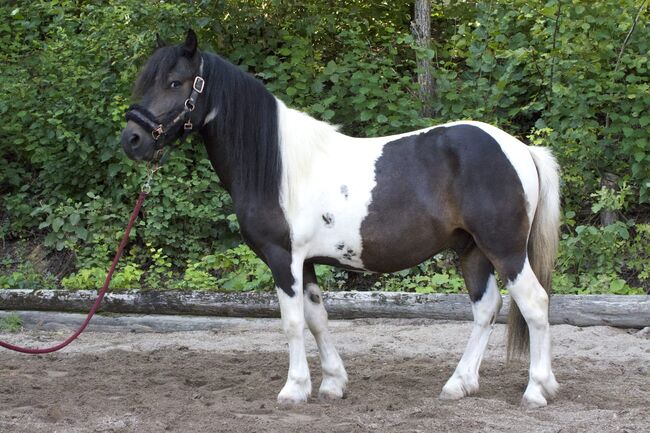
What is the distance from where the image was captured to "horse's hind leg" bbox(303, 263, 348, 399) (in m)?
5.12

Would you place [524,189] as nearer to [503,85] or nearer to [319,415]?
[319,415]

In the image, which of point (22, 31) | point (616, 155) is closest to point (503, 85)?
point (616, 155)

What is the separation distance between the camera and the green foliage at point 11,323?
7.46 m

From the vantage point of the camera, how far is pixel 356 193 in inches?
195

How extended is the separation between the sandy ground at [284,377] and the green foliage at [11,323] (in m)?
0.16

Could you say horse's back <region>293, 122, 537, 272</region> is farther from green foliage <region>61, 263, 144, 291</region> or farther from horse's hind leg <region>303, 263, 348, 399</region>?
green foliage <region>61, 263, 144, 291</region>

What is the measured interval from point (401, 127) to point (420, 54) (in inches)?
33.9

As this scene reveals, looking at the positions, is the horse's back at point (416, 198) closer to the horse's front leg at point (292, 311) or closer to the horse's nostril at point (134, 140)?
the horse's front leg at point (292, 311)

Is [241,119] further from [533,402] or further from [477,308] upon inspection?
[533,402]

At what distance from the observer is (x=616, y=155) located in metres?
8.88

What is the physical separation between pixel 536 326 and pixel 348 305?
8.12 feet

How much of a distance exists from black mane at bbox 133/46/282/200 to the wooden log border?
2.33 metres

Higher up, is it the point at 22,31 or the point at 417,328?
the point at 22,31

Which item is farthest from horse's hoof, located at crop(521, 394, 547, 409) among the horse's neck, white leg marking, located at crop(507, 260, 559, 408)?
the horse's neck
